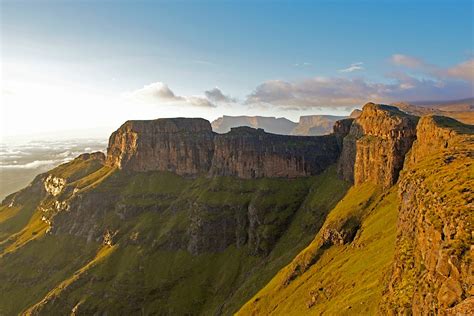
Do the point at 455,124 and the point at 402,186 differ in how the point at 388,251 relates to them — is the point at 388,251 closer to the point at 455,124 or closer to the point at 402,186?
the point at 402,186

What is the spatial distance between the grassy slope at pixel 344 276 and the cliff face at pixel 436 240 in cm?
3152

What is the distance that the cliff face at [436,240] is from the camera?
5141 centimetres

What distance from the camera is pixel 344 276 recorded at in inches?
5822

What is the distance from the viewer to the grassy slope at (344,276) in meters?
119

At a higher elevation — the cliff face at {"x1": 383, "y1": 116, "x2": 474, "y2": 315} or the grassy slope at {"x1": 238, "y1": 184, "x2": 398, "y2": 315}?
the cliff face at {"x1": 383, "y1": 116, "x2": 474, "y2": 315}

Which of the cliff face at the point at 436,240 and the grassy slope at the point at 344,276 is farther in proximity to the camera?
the grassy slope at the point at 344,276

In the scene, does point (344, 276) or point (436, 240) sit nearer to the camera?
point (436, 240)

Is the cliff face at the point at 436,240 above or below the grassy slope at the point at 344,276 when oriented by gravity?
above

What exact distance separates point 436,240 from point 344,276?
311 ft

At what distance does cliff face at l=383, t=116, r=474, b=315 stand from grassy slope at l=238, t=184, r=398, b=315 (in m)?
31.5

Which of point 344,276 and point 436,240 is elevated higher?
point 436,240

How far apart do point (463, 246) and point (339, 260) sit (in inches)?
4860

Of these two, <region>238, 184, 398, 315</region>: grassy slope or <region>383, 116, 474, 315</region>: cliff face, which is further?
<region>238, 184, 398, 315</region>: grassy slope

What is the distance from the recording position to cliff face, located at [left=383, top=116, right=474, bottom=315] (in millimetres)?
51406
